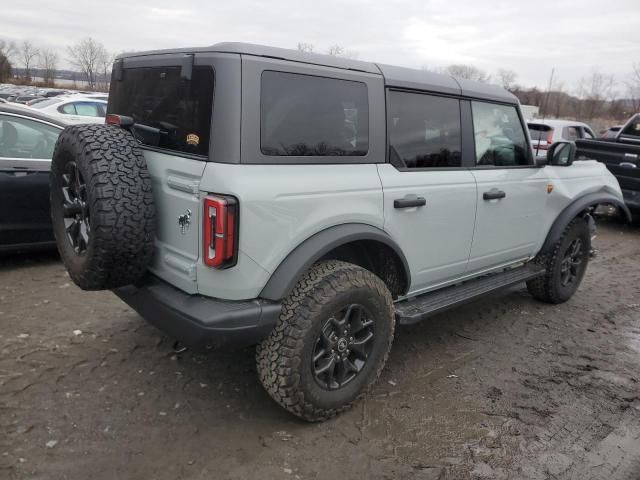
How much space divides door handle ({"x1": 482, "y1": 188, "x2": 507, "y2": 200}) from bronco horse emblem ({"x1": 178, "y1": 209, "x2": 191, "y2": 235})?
84.7 inches

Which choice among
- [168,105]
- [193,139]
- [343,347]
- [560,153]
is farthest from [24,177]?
[560,153]

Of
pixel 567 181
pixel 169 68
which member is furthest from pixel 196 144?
pixel 567 181

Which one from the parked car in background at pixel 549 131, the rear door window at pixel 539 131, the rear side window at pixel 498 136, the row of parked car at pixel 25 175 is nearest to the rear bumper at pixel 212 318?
the rear side window at pixel 498 136

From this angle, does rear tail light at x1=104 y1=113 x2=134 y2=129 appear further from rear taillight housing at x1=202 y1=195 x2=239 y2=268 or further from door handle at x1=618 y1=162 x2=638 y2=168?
door handle at x1=618 y1=162 x2=638 y2=168

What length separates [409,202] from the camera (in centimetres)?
313

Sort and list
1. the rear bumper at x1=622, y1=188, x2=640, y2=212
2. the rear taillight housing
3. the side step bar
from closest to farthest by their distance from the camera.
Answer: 1. the rear taillight housing
2. the side step bar
3. the rear bumper at x1=622, y1=188, x2=640, y2=212

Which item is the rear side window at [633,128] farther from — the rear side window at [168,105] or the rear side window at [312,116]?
the rear side window at [168,105]

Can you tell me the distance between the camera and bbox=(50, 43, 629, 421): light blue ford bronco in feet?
8.04

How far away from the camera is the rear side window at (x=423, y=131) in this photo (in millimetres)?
3195

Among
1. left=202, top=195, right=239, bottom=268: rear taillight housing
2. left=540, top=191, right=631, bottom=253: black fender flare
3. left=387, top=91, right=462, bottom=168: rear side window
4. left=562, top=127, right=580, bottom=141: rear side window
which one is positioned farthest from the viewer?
left=562, top=127, right=580, bottom=141: rear side window

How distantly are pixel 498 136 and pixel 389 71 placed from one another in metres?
1.28

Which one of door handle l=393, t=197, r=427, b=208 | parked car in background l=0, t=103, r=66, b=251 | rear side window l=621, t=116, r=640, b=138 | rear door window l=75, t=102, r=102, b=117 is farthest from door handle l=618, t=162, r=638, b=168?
rear door window l=75, t=102, r=102, b=117

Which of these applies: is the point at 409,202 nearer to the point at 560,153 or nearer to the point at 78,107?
the point at 560,153

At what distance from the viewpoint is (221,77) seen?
7.97 ft
